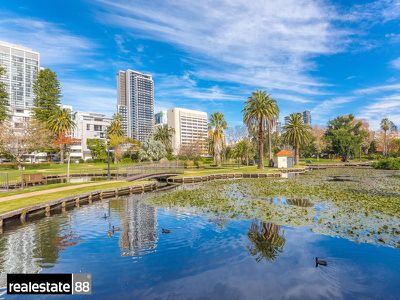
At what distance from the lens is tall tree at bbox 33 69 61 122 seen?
86.1 meters

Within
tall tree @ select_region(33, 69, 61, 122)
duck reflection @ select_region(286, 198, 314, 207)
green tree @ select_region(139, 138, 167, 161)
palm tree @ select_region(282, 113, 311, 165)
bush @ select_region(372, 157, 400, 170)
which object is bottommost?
duck reflection @ select_region(286, 198, 314, 207)

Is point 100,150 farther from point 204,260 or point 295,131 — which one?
point 204,260

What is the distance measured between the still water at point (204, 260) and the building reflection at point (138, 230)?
2.4 inches

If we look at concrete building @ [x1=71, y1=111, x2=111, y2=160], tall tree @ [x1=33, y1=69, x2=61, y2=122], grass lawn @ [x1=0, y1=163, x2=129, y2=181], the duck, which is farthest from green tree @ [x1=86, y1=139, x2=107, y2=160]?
the duck

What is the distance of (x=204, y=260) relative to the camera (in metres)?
11.9

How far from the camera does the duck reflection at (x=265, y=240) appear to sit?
1250 centimetres

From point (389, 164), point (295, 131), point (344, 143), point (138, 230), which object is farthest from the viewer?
point (344, 143)

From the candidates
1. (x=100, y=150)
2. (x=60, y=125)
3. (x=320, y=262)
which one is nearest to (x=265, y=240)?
(x=320, y=262)

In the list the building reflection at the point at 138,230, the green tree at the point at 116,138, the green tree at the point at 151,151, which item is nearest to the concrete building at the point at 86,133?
the green tree at the point at 116,138

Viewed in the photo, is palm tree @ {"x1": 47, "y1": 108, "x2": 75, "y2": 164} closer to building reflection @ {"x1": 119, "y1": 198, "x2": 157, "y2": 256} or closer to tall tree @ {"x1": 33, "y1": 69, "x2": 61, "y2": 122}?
tall tree @ {"x1": 33, "y1": 69, "x2": 61, "y2": 122}

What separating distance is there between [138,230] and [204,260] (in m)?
6.46

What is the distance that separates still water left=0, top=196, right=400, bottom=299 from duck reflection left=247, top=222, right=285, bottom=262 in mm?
47

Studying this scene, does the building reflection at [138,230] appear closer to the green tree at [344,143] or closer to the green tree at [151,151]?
the green tree at [151,151]

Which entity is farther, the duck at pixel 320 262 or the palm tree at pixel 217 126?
the palm tree at pixel 217 126
